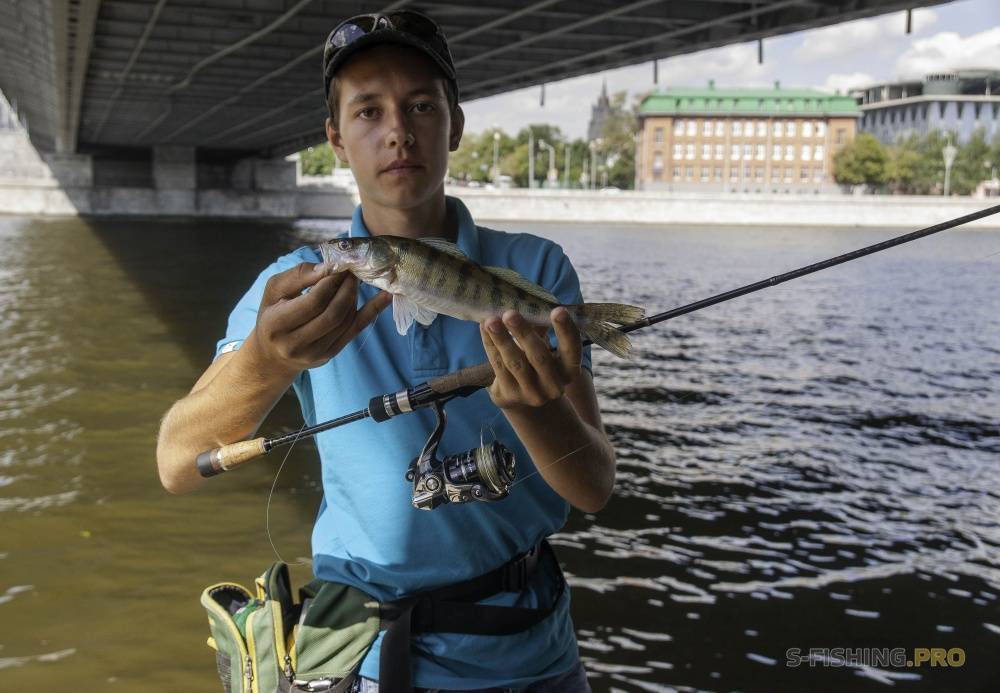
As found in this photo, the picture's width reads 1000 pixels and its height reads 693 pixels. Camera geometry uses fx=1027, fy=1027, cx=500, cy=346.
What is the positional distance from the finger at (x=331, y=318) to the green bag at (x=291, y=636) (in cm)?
71

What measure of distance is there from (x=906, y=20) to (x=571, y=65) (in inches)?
461

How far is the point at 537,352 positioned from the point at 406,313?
440mm

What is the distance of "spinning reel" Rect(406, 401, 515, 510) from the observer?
2340mm

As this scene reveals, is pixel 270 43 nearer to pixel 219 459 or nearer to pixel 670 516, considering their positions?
pixel 670 516

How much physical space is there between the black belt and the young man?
20 millimetres

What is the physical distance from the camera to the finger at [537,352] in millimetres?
2100

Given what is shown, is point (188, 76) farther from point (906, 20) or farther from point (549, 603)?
point (549, 603)

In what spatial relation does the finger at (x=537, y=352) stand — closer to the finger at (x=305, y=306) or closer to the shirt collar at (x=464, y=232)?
the finger at (x=305, y=306)

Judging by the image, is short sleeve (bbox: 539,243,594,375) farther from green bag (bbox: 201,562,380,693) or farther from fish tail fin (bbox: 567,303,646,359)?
green bag (bbox: 201,562,380,693)

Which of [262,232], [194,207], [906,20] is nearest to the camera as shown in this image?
[906,20]

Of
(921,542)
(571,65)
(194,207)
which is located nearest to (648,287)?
(571,65)

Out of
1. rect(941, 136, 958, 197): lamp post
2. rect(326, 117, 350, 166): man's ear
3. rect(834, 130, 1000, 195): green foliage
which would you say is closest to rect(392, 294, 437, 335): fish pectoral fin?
rect(326, 117, 350, 166): man's ear

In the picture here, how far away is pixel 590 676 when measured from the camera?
21.1 feet

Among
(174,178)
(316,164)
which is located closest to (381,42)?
(174,178)
